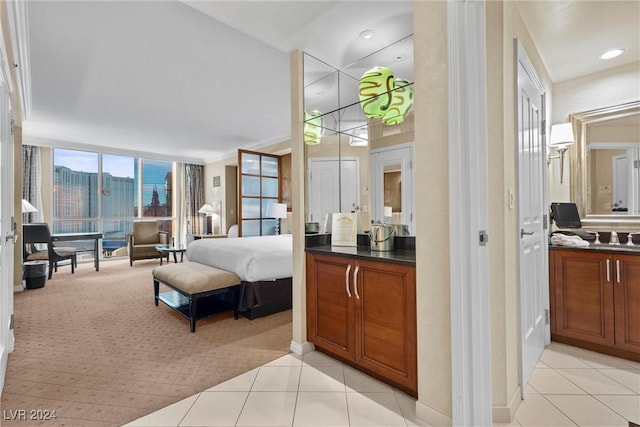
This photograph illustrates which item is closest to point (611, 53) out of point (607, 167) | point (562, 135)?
point (562, 135)

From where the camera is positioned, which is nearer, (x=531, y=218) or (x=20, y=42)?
(x=531, y=218)

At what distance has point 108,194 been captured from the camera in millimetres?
7203

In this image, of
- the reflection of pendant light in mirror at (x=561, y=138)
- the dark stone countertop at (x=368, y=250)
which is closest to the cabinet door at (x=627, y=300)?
the reflection of pendant light in mirror at (x=561, y=138)

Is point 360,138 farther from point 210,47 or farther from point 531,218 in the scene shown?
point 210,47

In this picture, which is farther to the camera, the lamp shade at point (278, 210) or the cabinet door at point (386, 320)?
the lamp shade at point (278, 210)

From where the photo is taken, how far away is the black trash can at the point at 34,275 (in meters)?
4.37

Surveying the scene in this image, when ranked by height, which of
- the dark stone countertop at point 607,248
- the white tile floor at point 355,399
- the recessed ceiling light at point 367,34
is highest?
the recessed ceiling light at point 367,34

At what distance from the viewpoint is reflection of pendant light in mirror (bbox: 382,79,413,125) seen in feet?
6.51

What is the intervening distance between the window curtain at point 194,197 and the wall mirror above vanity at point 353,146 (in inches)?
265

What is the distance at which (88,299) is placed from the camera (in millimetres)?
3918

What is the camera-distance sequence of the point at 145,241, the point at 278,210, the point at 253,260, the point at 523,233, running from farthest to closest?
the point at 145,241 < the point at 278,210 < the point at 253,260 < the point at 523,233

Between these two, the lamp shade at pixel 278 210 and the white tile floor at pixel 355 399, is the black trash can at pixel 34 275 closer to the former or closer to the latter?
the lamp shade at pixel 278 210

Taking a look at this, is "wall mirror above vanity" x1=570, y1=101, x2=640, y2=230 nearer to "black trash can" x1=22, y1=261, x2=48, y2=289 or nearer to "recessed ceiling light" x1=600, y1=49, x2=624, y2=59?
"recessed ceiling light" x1=600, y1=49, x2=624, y2=59

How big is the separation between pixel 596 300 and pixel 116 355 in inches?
145
